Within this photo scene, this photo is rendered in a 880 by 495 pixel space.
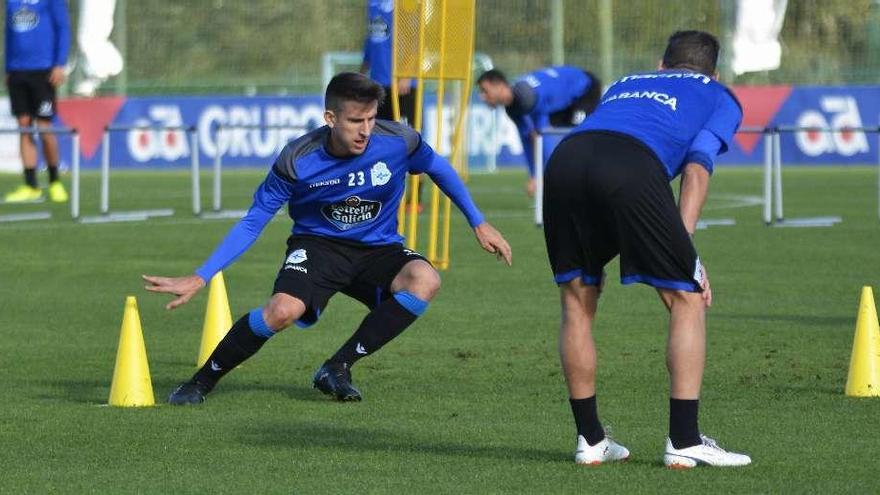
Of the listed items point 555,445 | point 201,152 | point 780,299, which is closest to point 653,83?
point 555,445

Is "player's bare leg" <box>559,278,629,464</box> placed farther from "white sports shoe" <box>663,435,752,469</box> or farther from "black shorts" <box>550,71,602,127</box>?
"black shorts" <box>550,71,602,127</box>

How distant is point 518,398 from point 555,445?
123 cm

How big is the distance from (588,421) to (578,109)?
13.7 meters

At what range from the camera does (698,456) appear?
6.51 metres

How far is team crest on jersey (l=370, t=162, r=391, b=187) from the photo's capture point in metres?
8.28

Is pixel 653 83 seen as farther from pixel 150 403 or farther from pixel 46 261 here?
pixel 46 261

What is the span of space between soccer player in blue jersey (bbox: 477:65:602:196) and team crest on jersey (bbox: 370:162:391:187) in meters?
10.6

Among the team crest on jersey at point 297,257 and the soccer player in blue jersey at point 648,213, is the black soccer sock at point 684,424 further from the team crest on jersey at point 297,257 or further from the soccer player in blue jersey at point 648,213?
the team crest on jersey at point 297,257

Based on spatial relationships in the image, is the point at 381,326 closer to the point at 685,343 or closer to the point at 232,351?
the point at 232,351

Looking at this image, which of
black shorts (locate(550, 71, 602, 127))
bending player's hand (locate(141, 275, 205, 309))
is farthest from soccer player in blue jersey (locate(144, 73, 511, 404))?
black shorts (locate(550, 71, 602, 127))

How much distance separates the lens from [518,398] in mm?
8352

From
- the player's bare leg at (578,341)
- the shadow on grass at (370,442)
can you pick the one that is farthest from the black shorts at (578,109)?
the player's bare leg at (578,341)

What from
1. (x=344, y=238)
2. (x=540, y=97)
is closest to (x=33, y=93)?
(x=540, y=97)

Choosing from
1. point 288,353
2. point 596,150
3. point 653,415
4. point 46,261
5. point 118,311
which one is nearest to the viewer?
point 596,150
